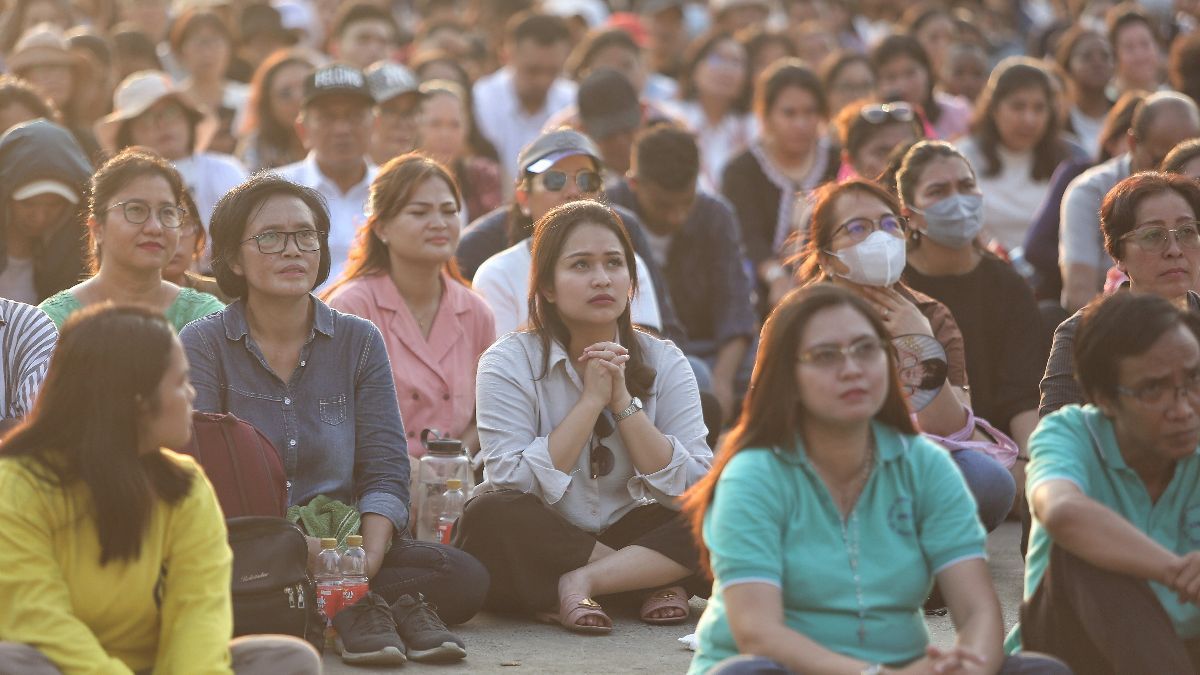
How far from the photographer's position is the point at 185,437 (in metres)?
4.11

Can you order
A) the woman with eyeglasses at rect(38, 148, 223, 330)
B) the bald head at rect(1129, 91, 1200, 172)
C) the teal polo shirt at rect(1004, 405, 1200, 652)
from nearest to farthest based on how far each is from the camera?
the teal polo shirt at rect(1004, 405, 1200, 652), the woman with eyeglasses at rect(38, 148, 223, 330), the bald head at rect(1129, 91, 1200, 172)

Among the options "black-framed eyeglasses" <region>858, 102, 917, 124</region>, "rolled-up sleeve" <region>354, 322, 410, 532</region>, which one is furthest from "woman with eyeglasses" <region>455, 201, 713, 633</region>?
"black-framed eyeglasses" <region>858, 102, 917, 124</region>

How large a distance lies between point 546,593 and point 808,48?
918 centimetres

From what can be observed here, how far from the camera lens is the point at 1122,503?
4.41 meters

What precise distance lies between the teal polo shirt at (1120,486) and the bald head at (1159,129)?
3.79 m

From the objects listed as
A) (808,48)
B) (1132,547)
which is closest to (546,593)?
(1132,547)

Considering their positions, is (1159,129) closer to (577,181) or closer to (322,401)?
(577,181)

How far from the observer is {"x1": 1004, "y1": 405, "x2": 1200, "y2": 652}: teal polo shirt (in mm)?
4395

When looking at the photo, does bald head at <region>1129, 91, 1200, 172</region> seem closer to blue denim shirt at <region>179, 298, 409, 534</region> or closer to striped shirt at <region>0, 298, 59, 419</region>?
blue denim shirt at <region>179, 298, 409, 534</region>

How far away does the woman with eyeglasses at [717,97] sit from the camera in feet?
41.5

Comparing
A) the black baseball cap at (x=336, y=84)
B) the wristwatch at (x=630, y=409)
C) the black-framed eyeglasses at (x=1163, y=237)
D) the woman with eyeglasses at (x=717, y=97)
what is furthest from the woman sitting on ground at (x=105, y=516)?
the woman with eyeglasses at (x=717, y=97)

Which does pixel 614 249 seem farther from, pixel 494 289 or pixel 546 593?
pixel 494 289

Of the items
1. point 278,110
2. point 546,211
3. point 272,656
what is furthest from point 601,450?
point 278,110

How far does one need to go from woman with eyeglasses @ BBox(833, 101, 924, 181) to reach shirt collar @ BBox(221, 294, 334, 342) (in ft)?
12.0
